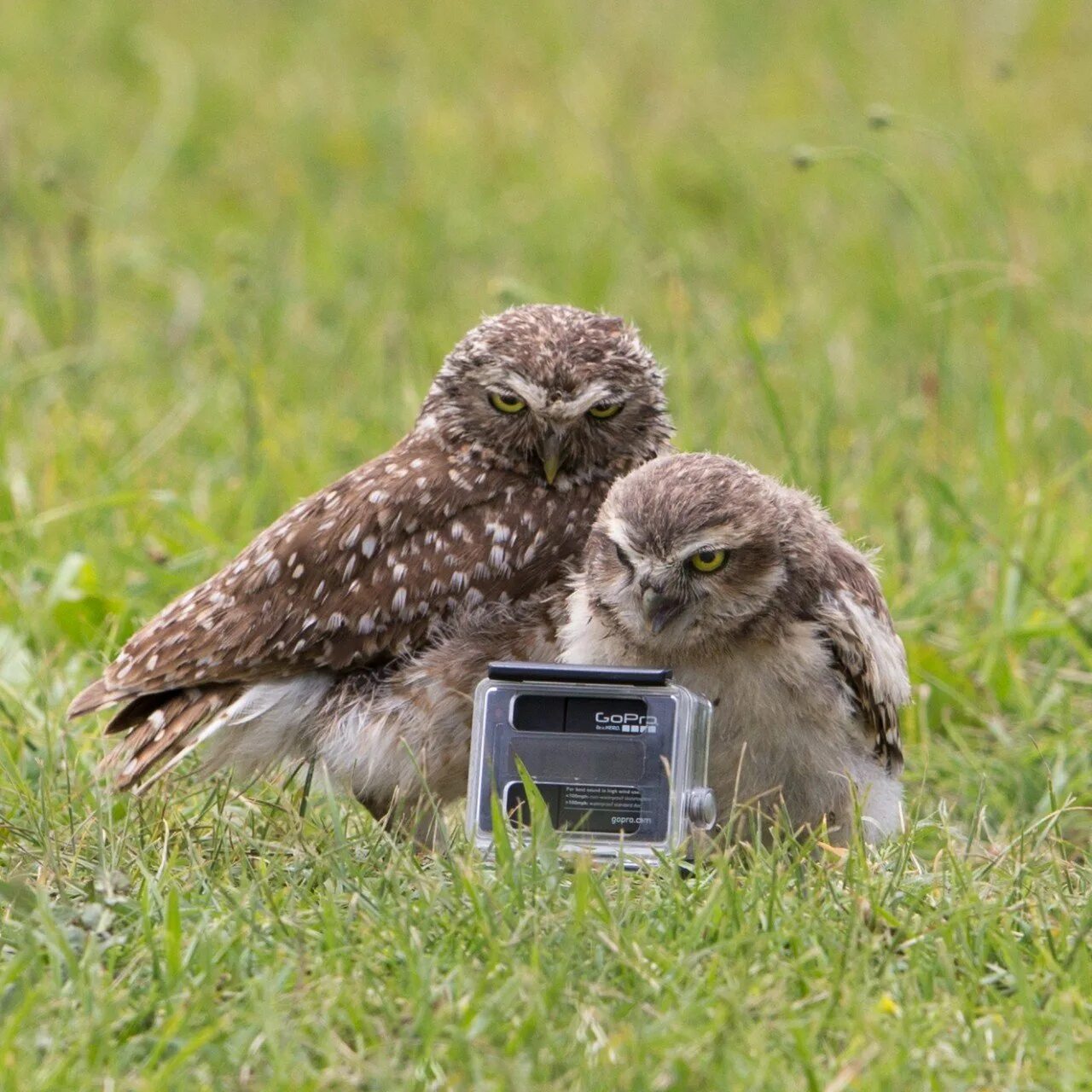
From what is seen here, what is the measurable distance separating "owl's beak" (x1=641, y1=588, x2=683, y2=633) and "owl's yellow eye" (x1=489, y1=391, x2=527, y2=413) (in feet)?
2.66

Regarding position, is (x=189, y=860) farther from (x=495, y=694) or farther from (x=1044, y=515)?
(x=1044, y=515)

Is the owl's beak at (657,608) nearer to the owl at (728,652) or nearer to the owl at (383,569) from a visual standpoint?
the owl at (728,652)

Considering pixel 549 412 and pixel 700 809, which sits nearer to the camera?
pixel 700 809

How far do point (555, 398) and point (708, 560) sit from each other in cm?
72

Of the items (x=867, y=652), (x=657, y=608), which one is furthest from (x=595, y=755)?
(x=867, y=652)

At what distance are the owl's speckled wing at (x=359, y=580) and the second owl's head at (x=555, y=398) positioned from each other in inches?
3.9

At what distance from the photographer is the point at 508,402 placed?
4375mm

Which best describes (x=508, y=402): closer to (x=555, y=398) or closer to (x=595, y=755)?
(x=555, y=398)

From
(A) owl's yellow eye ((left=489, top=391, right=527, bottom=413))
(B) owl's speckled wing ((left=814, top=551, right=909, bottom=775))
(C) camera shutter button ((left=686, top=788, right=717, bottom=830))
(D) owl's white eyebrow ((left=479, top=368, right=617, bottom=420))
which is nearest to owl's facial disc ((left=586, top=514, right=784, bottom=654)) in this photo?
(B) owl's speckled wing ((left=814, top=551, right=909, bottom=775))

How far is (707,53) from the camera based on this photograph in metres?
12.4

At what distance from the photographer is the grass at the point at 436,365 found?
9.31 feet

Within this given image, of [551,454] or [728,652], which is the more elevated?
[551,454]

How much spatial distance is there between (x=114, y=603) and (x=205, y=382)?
2.45 meters

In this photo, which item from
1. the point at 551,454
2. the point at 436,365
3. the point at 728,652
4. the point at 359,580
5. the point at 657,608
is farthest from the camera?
the point at 436,365
